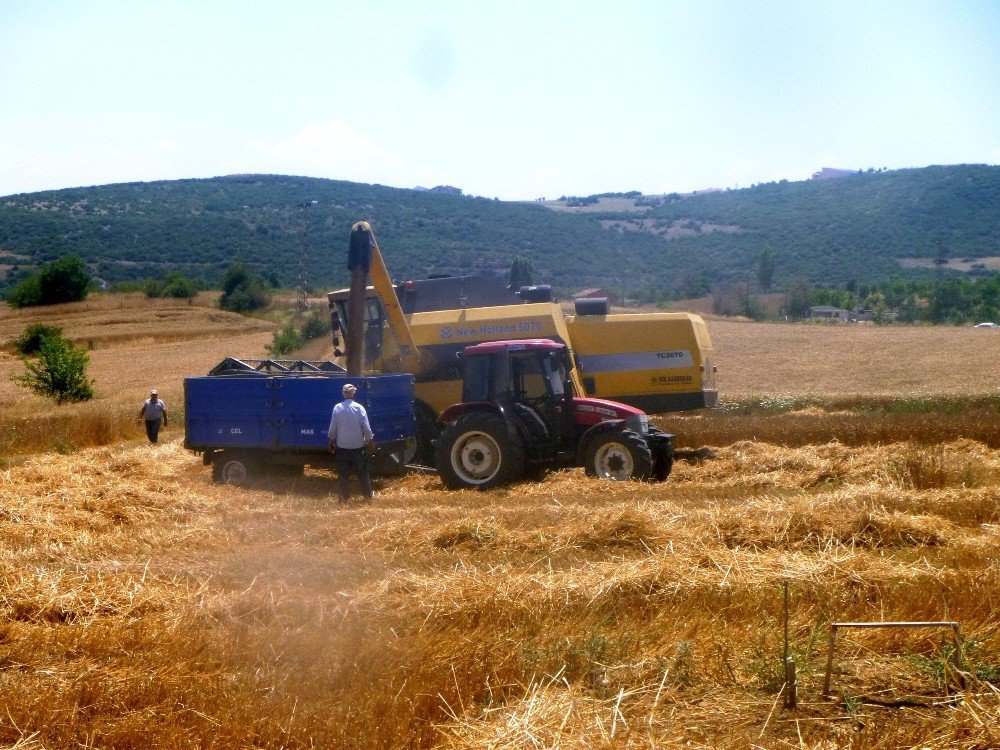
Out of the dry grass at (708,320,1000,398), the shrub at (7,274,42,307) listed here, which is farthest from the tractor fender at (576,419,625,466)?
the shrub at (7,274,42,307)

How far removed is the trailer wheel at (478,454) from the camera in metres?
12.7

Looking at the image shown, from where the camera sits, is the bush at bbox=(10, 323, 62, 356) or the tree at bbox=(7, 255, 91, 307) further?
the tree at bbox=(7, 255, 91, 307)

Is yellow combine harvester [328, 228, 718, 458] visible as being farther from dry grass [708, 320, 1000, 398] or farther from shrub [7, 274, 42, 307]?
shrub [7, 274, 42, 307]

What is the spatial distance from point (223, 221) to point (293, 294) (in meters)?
24.1

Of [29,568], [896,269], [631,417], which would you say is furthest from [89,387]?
[896,269]

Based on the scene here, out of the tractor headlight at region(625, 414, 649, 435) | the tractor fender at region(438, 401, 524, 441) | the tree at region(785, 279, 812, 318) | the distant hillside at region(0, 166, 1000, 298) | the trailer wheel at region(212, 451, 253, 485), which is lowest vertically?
the trailer wheel at region(212, 451, 253, 485)

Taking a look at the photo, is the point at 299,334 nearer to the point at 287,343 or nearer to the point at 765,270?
the point at 287,343

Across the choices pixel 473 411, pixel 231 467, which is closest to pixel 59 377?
pixel 231 467

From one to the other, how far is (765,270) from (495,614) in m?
60.7

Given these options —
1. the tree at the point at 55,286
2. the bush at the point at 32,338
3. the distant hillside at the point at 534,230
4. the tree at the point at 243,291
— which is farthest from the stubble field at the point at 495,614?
the tree at the point at 55,286

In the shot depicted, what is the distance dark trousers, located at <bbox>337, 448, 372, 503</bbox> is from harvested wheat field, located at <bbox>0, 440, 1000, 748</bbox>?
1.01m

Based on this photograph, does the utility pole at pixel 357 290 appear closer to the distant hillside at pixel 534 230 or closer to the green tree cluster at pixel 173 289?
the distant hillside at pixel 534 230

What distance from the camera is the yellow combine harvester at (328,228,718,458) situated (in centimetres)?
1609

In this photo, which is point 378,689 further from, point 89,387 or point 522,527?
point 89,387
